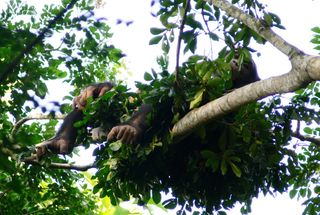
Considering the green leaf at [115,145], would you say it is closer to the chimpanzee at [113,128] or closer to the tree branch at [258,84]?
the chimpanzee at [113,128]

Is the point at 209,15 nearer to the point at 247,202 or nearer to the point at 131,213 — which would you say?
the point at 247,202

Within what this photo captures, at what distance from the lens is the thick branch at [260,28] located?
10.6 feet

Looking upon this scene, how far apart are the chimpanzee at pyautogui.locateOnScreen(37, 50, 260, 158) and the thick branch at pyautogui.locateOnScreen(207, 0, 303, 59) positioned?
50cm

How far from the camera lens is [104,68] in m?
6.57

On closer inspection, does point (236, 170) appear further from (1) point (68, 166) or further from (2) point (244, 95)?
(1) point (68, 166)

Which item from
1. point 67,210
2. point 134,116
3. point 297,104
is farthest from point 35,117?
point 297,104

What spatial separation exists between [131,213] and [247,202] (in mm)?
3229

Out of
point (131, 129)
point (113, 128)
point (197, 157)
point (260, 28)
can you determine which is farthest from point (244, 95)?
point (197, 157)

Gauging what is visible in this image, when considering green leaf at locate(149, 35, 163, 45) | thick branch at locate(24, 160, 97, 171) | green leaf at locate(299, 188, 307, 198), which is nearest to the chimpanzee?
thick branch at locate(24, 160, 97, 171)

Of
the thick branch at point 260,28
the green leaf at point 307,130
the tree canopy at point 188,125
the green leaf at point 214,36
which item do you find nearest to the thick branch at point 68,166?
the tree canopy at point 188,125

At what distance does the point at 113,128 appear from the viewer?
14.7 feet

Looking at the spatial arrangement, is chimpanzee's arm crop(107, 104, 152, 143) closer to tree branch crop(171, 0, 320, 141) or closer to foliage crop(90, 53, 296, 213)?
foliage crop(90, 53, 296, 213)

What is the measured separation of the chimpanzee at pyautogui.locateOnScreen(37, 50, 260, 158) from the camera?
14.6ft

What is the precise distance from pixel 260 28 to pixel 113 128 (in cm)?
137
